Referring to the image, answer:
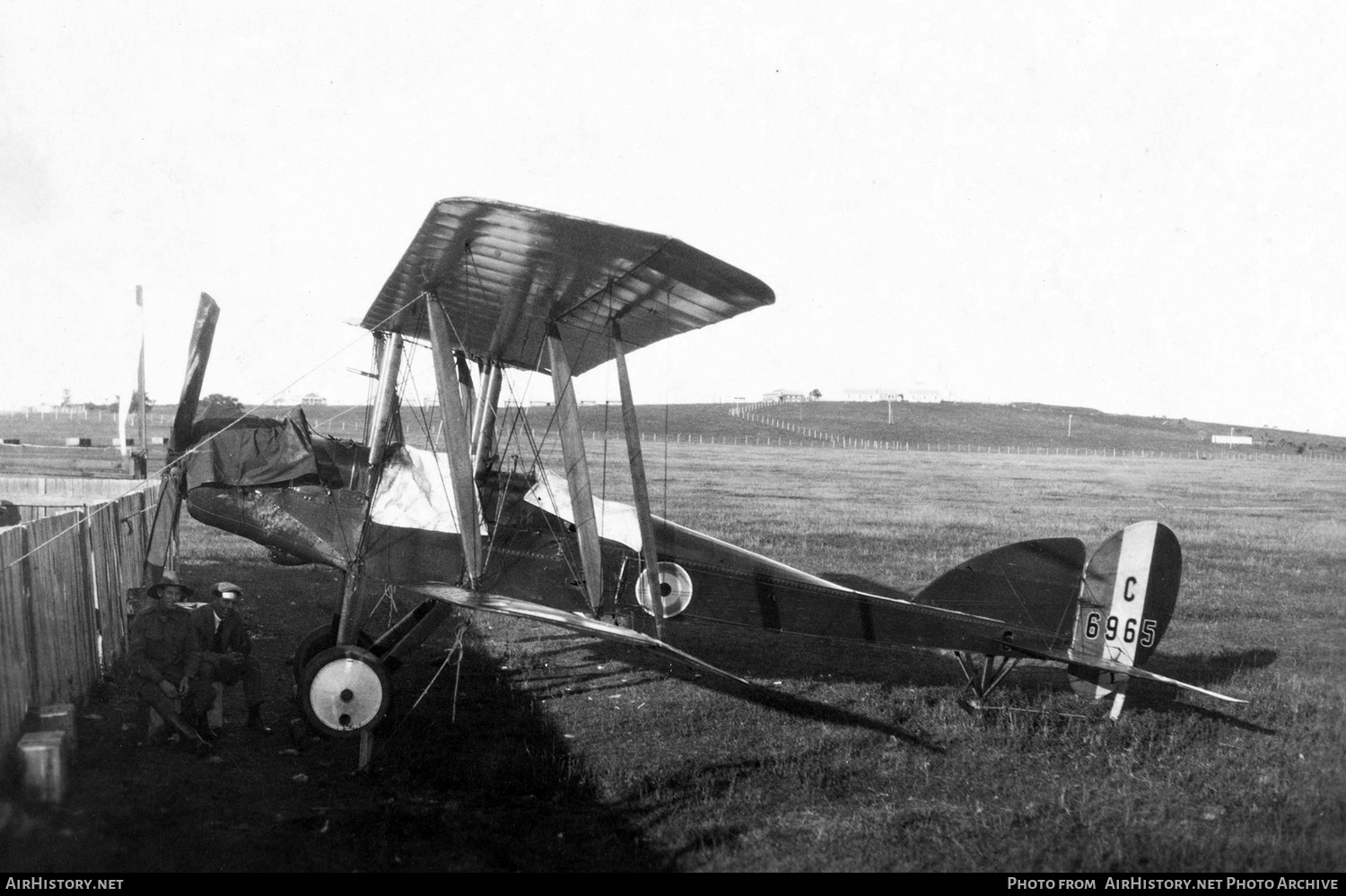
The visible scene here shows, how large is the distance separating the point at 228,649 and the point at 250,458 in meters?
1.27

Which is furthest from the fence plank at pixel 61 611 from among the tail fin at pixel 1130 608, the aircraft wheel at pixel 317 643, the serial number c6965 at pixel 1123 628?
the serial number c6965 at pixel 1123 628

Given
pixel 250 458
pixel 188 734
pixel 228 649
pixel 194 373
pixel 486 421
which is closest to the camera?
pixel 188 734

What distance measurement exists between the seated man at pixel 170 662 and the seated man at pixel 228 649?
0.11 metres

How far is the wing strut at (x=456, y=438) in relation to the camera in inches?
224

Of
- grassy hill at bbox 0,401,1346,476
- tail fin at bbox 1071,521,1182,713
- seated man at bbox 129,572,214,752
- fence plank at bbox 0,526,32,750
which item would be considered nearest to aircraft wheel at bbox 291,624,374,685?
seated man at bbox 129,572,214,752

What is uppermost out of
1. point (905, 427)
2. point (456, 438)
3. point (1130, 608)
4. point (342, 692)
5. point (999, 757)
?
point (905, 427)

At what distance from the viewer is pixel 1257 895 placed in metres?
3.79

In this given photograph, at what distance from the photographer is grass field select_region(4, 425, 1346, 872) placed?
14.1 feet

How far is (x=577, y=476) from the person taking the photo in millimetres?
5836

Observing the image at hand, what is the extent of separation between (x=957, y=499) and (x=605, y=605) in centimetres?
1995

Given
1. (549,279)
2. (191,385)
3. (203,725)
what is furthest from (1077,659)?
(191,385)

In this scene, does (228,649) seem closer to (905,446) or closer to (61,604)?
(61,604)

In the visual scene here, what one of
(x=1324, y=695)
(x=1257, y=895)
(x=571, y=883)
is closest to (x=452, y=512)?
(x=571, y=883)

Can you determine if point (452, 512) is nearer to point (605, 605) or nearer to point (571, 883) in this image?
point (605, 605)
